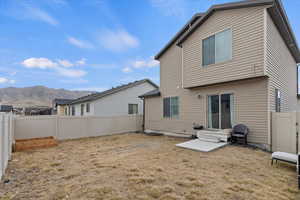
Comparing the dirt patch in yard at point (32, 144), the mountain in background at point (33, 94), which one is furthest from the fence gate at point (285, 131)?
the mountain in background at point (33, 94)

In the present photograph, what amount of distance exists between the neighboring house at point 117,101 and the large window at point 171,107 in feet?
18.3

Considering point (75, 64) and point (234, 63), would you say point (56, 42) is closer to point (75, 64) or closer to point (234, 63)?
point (75, 64)

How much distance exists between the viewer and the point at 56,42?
514 inches

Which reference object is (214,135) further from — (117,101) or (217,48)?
(117,101)

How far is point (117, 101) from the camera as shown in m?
14.5

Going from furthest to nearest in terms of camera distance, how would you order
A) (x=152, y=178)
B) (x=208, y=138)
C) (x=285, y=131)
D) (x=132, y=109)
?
(x=132, y=109) → (x=208, y=138) → (x=285, y=131) → (x=152, y=178)

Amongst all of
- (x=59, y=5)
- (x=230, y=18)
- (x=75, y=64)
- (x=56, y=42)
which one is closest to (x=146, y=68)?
(x=75, y=64)

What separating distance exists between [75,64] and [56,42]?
34.8 feet

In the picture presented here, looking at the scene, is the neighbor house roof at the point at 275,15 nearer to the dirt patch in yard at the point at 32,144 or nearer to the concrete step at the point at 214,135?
the concrete step at the point at 214,135

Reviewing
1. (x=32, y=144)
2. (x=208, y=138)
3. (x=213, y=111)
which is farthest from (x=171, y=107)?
(x=32, y=144)

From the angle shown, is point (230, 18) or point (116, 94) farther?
point (116, 94)

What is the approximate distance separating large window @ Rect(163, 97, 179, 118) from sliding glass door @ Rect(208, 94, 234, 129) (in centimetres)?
228

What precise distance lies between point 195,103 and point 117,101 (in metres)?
8.22

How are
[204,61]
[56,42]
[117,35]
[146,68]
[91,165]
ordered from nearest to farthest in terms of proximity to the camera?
1. [91,165]
2. [204,61]
3. [56,42]
4. [117,35]
5. [146,68]
